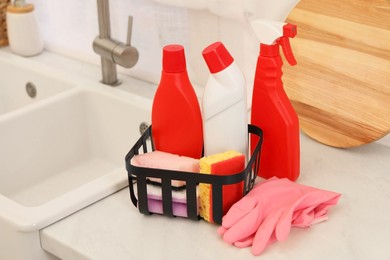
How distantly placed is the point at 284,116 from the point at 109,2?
30.0 inches

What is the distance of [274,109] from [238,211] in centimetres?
Result: 20

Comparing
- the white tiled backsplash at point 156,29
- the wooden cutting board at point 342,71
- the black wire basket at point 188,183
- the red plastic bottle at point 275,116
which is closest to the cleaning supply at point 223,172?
the black wire basket at point 188,183

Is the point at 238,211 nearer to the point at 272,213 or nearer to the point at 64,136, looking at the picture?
the point at 272,213

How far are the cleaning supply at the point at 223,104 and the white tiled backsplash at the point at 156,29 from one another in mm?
358

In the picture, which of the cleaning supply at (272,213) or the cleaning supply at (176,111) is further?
the cleaning supply at (176,111)

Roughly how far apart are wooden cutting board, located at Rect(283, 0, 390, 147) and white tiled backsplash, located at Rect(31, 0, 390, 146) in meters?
0.11

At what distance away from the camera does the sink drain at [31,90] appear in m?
1.77

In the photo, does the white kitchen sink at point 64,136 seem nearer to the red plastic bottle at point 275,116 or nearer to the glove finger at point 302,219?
the red plastic bottle at point 275,116

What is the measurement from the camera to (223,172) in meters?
1.04

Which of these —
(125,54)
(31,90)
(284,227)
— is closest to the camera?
(284,227)

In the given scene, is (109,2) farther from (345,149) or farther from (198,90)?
(345,149)

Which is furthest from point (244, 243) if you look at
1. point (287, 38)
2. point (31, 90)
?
point (31, 90)

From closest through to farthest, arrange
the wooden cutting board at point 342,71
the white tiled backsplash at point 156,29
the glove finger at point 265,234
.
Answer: the glove finger at point 265,234 < the wooden cutting board at point 342,71 < the white tiled backsplash at point 156,29

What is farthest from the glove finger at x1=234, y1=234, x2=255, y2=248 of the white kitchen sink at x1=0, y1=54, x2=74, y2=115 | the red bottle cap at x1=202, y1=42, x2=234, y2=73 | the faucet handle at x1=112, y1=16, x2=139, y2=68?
the white kitchen sink at x1=0, y1=54, x2=74, y2=115
